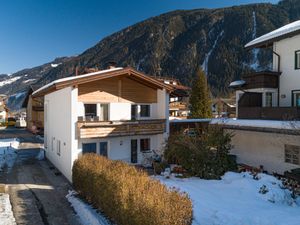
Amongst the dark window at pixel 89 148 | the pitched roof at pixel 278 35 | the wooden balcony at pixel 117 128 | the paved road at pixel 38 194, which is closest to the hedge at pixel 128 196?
the paved road at pixel 38 194

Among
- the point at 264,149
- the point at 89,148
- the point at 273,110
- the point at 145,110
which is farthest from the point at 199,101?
the point at 89,148

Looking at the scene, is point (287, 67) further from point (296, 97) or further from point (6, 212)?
point (6, 212)

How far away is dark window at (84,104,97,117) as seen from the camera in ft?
58.9

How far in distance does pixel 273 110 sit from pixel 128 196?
12284mm

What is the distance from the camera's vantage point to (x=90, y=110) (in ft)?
59.5

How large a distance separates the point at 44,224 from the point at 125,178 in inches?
157

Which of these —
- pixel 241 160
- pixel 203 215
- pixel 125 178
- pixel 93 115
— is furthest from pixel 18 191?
Answer: pixel 241 160

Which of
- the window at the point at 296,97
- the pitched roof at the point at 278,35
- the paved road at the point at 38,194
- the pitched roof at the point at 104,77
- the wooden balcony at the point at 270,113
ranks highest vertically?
the pitched roof at the point at 278,35

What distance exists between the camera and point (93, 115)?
18250mm

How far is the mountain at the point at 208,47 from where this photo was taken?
449ft

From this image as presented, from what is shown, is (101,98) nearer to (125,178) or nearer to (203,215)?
(125,178)

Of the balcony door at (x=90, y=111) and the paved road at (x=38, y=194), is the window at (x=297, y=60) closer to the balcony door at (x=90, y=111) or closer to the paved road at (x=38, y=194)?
the balcony door at (x=90, y=111)

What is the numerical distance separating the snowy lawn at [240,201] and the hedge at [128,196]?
211 centimetres

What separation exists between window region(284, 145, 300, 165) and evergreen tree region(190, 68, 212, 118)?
67.9 ft
